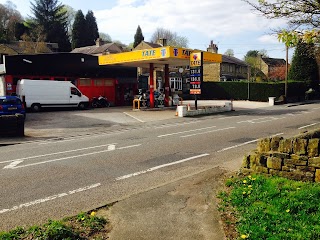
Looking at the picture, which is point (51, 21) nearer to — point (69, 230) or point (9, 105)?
point (9, 105)

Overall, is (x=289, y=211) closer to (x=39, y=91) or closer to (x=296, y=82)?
(x=39, y=91)

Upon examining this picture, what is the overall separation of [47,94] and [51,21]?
55869 millimetres

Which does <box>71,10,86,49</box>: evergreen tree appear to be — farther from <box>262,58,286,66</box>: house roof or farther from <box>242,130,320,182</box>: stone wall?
<box>242,130,320,182</box>: stone wall

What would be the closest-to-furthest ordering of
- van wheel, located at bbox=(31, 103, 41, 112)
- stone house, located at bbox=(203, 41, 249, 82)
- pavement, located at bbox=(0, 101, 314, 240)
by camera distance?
pavement, located at bbox=(0, 101, 314, 240), van wheel, located at bbox=(31, 103, 41, 112), stone house, located at bbox=(203, 41, 249, 82)

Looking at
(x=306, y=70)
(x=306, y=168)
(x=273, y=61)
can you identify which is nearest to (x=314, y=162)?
(x=306, y=168)

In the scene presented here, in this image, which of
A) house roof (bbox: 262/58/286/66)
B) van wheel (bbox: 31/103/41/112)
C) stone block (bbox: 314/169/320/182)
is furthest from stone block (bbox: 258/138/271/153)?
house roof (bbox: 262/58/286/66)

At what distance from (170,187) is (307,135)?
3.32 metres

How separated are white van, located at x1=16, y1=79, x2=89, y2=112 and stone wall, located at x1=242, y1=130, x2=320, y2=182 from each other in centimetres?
2330

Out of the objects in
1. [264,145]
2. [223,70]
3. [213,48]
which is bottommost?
[264,145]

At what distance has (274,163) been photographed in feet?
21.0

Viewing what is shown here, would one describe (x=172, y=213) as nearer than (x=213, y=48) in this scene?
Yes

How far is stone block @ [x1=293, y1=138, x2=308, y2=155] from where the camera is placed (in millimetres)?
5988

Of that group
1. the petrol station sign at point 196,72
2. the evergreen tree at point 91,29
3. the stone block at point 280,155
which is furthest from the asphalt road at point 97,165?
the evergreen tree at point 91,29

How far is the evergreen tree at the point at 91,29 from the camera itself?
83375 mm
